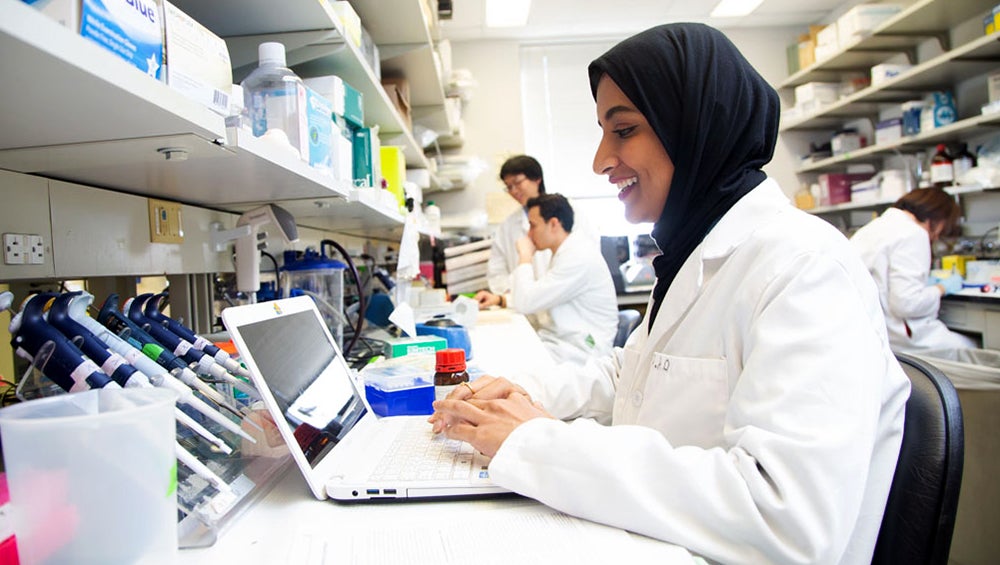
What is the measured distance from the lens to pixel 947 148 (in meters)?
3.47

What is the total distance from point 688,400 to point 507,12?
13.4 feet

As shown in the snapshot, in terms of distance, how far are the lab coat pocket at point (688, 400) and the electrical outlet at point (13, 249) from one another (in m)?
0.96

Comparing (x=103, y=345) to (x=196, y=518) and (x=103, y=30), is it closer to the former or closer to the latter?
(x=196, y=518)

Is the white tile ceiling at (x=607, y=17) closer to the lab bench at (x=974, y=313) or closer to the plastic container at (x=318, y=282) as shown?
the lab bench at (x=974, y=313)

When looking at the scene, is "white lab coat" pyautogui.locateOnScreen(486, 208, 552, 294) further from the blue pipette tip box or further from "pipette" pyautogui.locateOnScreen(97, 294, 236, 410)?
"pipette" pyautogui.locateOnScreen(97, 294, 236, 410)

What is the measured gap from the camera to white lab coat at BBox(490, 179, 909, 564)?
59cm

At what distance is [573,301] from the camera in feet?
9.31

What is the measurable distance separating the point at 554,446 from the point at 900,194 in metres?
4.02

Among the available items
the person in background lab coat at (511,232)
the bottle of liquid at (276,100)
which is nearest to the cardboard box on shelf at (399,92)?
the person in background lab coat at (511,232)

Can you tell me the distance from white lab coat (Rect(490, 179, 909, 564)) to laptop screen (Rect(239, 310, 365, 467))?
27 centimetres

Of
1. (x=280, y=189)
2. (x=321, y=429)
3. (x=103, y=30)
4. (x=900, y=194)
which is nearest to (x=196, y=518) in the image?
(x=321, y=429)

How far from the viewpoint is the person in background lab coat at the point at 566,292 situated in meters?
2.69

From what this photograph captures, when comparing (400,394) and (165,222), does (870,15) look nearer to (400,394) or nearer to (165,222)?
(400,394)

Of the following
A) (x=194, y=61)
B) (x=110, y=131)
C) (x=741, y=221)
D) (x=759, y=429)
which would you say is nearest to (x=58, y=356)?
(x=110, y=131)
